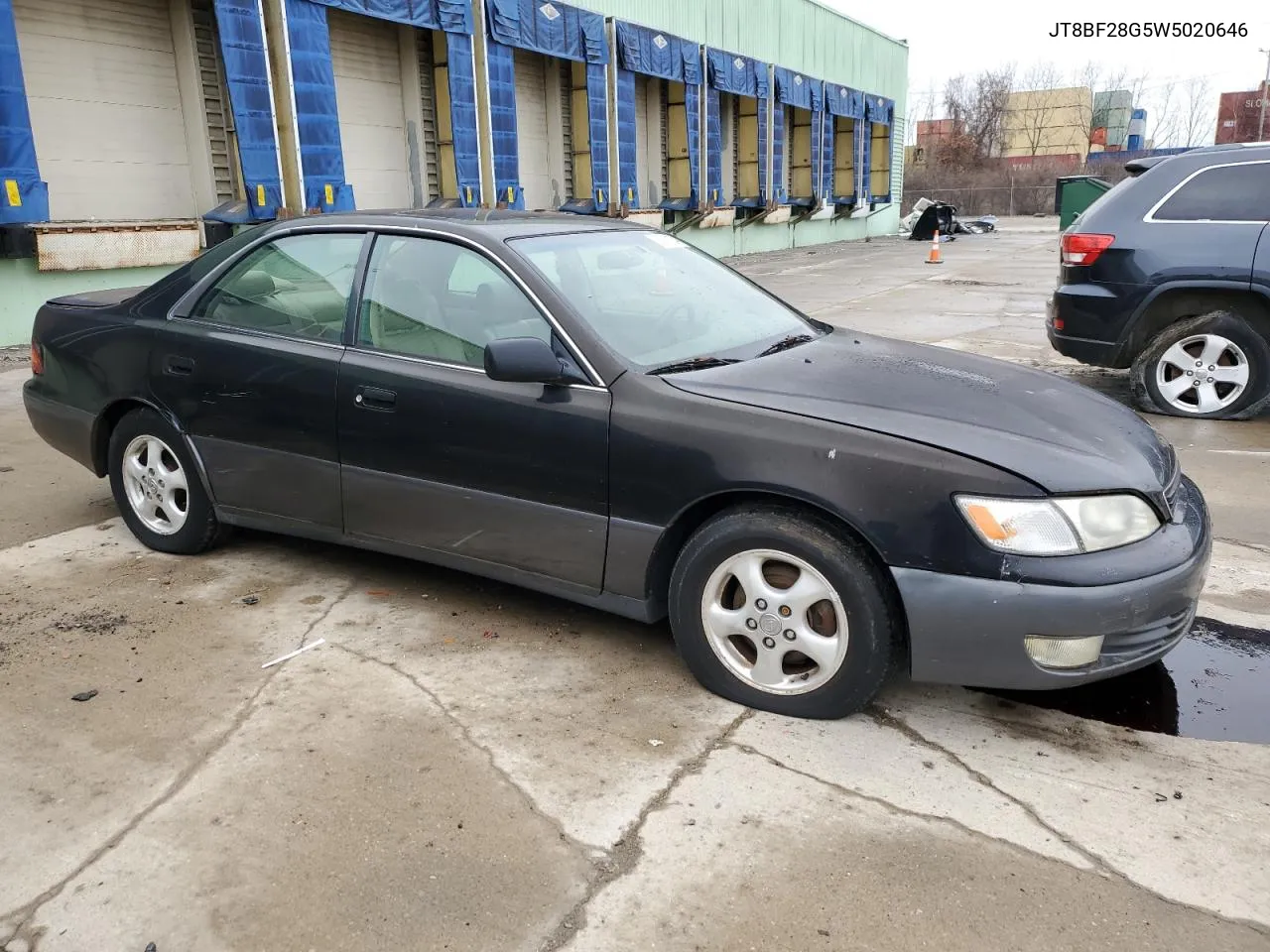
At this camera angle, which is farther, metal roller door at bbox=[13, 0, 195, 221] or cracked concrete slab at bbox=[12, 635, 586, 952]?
metal roller door at bbox=[13, 0, 195, 221]

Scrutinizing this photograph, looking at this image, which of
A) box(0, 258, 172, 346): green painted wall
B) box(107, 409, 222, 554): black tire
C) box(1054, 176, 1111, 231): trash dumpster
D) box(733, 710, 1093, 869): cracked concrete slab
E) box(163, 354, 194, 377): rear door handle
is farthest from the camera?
box(1054, 176, 1111, 231): trash dumpster

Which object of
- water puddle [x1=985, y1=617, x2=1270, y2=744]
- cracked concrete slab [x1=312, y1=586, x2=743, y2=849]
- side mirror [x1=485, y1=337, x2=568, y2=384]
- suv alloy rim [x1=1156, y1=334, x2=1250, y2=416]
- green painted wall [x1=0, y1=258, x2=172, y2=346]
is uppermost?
side mirror [x1=485, y1=337, x2=568, y2=384]

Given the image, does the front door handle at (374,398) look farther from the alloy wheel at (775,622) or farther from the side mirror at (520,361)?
the alloy wheel at (775,622)

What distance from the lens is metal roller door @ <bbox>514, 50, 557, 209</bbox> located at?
1898 centimetres

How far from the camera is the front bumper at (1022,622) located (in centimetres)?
285

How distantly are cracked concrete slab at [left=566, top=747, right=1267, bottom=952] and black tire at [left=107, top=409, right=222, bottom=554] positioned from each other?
2670 millimetres

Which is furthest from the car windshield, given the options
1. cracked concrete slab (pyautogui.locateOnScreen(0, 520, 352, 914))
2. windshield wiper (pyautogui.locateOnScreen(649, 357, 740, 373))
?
cracked concrete slab (pyautogui.locateOnScreen(0, 520, 352, 914))

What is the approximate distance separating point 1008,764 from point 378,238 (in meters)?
2.87

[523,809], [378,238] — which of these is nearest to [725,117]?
[378,238]

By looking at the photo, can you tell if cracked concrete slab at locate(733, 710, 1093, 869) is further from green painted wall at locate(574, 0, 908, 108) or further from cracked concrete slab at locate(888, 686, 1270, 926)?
green painted wall at locate(574, 0, 908, 108)

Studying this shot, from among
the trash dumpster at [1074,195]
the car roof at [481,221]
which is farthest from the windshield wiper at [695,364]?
the trash dumpster at [1074,195]

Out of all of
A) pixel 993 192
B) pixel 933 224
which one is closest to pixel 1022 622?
pixel 933 224

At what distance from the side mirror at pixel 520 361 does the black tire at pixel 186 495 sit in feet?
5.83

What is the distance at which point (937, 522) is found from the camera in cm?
289
